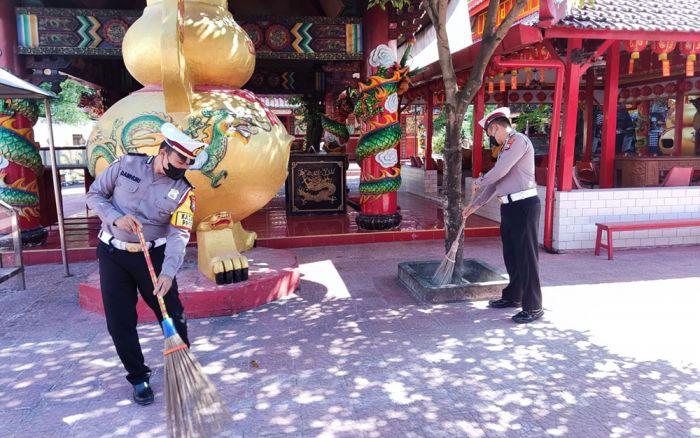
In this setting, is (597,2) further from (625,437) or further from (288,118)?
Answer: (288,118)

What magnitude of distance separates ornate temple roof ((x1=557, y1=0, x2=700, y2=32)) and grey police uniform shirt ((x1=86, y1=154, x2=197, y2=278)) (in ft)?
17.5

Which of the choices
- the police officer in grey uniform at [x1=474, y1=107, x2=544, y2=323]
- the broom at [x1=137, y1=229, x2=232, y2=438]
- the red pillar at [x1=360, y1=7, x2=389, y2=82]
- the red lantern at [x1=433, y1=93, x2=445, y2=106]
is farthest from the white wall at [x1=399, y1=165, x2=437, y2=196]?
the broom at [x1=137, y1=229, x2=232, y2=438]

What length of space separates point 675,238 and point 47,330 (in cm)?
761

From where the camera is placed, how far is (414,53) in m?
12.5

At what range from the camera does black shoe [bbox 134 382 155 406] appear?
3.04 meters

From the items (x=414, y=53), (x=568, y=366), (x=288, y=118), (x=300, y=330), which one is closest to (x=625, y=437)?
Result: (x=568, y=366)

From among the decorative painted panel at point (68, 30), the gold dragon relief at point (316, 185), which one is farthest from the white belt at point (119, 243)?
the gold dragon relief at point (316, 185)

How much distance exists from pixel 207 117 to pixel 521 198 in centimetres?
274

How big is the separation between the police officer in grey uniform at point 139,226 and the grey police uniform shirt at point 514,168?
2537 millimetres

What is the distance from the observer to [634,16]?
22.5 ft

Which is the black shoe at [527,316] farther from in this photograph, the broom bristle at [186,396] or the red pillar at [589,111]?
the red pillar at [589,111]

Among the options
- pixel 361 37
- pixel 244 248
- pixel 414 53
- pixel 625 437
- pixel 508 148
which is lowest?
pixel 625 437

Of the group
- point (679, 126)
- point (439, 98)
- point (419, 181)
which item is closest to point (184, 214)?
point (419, 181)

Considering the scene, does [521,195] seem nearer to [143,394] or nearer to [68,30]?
[143,394]
